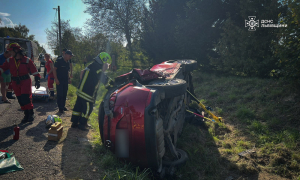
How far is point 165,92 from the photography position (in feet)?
10.1

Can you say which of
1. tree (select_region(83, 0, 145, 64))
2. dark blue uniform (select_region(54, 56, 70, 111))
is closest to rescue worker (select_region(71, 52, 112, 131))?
dark blue uniform (select_region(54, 56, 70, 111))

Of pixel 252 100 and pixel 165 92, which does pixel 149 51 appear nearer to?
pixel 252 100

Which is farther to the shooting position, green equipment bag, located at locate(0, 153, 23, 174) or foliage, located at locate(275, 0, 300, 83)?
foliage, located at locate(275, 0, 300, 83)

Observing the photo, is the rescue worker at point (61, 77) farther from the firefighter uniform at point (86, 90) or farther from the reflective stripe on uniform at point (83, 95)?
the reflective stripe on uniform at point (83, 95)

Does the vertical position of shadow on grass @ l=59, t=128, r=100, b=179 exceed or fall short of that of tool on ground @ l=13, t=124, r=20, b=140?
it falls short

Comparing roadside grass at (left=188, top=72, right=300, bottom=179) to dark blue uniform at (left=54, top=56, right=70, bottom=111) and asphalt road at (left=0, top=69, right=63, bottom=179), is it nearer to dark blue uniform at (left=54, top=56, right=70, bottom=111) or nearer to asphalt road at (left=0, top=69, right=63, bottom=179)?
asphalt road at (left=0, top=69, right=63, bottom=179)

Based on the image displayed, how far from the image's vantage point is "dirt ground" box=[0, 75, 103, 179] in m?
2.62

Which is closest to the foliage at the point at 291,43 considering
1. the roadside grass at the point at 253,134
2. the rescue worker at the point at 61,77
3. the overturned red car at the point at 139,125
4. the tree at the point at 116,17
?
the roadside grass at the point at 253,134

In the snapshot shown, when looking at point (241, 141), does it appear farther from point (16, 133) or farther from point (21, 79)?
point (21, 79)

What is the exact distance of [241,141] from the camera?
4176mm

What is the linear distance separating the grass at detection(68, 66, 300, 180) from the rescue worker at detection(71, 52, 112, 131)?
449 mm

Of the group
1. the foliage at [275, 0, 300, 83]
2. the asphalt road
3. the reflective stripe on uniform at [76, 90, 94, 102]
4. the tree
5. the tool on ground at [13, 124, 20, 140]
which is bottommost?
the asphalt road

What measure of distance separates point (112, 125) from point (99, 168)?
65cm

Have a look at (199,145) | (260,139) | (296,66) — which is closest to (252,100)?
(296,66)
